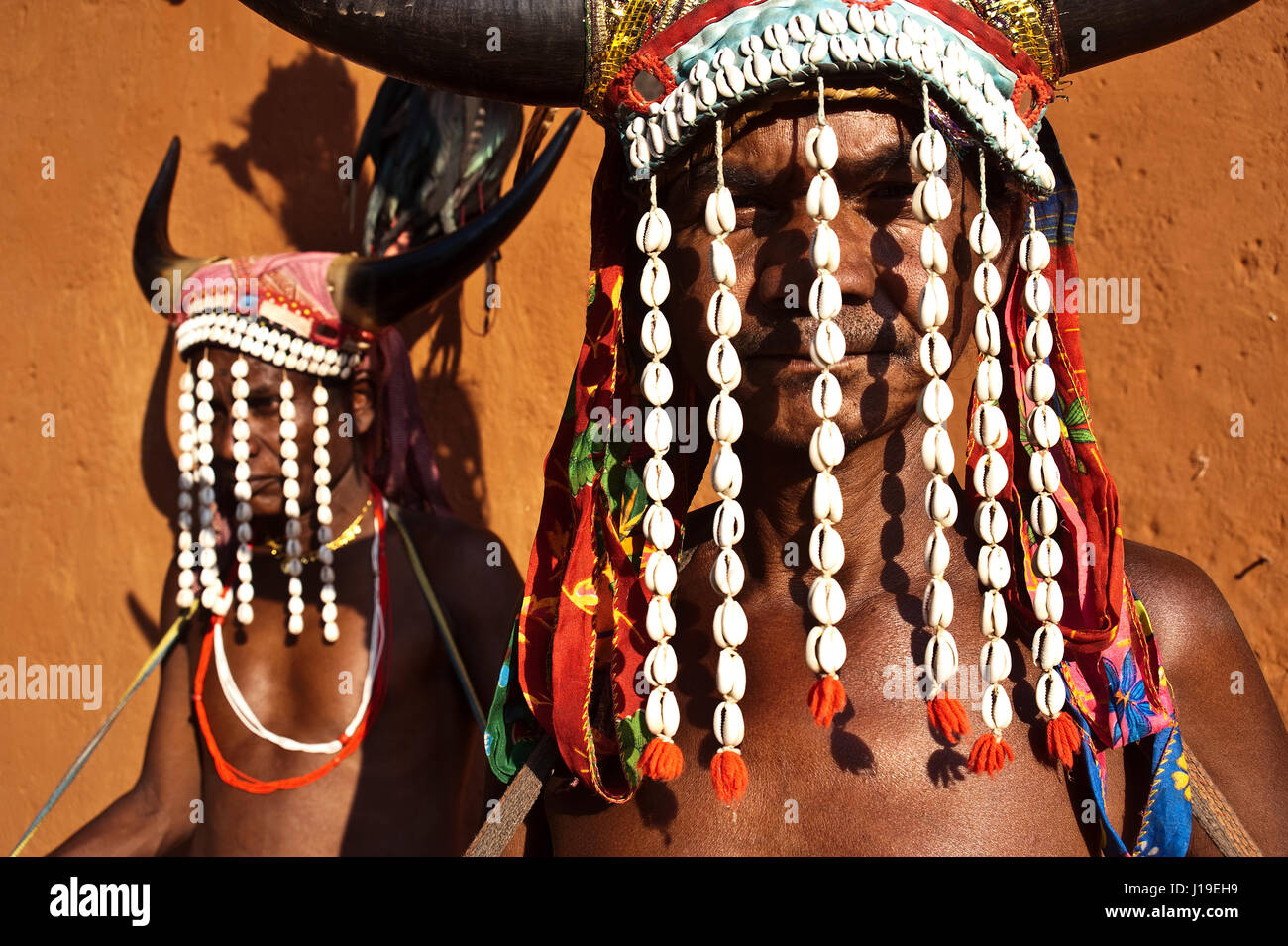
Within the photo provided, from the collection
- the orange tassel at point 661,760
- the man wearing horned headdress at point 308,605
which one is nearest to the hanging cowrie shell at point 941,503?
the orange tassel at point 661,760

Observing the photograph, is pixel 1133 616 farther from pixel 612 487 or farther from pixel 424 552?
pixel 424 552

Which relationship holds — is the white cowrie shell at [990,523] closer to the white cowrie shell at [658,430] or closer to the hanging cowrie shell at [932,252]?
the hanging cowrie shell at [932,252]

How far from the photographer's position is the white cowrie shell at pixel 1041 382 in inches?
64.9

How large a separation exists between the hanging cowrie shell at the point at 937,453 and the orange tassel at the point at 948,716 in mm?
282

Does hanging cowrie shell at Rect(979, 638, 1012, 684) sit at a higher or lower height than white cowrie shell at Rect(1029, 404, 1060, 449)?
lower

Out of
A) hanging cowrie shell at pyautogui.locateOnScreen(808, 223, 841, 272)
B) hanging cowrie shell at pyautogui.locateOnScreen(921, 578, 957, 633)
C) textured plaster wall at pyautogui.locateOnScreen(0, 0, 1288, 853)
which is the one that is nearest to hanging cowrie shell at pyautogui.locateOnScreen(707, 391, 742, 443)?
hanging cowrie shell at pyautogui.locateOnScreen(808, 223, 841, 272)

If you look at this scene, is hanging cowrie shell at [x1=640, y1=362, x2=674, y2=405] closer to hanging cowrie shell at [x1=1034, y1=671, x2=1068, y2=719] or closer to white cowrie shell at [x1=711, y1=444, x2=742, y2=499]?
white cowrie shell at [x1=711, y1=444, x2=742, y2=499]

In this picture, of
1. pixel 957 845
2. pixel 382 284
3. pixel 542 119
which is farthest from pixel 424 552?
pixel 957 845

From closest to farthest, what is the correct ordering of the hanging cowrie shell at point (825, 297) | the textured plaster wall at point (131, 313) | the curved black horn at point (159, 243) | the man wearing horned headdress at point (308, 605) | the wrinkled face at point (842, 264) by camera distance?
the hanging cowrie shell at point (825, 297) < the wrinkled face at point (842, 264) < the man wearing horned headdress at point (308, 605) < the curved black horn at point (159, 243) < the textured plaster wall at point (131, 313)

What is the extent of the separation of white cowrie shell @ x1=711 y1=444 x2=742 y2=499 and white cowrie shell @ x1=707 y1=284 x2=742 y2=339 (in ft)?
0.48

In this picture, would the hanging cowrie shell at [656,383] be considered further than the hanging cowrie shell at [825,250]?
Yes

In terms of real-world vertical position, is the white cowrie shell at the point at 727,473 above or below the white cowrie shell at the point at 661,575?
above

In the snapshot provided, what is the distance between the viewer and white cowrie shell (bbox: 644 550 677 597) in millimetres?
1648

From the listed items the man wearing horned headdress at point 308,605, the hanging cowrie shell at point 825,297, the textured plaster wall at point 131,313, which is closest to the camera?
the hanging cowrie shell at point 825,297
